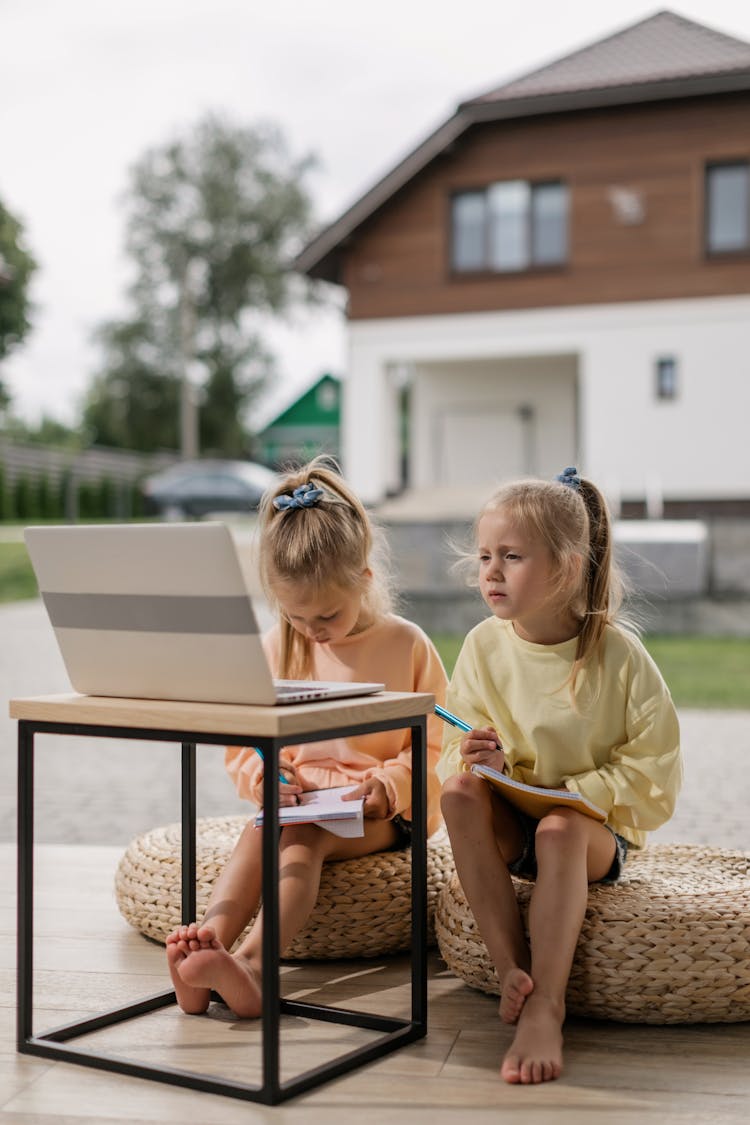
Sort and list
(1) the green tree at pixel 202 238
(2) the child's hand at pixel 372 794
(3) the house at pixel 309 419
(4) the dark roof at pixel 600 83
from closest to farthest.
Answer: (2) the child's hand at pixel 372 794, (4) the dark roof at pixel 600 83, (1) the green tree at pixel 202 238, (3) the house at pixel 309 419

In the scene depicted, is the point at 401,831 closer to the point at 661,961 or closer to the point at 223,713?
the point at 661,961

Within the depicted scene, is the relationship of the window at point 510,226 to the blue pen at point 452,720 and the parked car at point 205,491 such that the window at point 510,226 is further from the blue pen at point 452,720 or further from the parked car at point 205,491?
the blue pen at point 452,720

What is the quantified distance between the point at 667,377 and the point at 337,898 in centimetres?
1521

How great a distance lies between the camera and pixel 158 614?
226 centimetres

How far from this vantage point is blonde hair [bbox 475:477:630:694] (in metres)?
2.65

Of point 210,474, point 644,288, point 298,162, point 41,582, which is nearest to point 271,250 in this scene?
point 298,162

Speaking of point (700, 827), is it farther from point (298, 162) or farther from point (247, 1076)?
point (298, 162)

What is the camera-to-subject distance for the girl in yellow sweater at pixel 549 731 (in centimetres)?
253

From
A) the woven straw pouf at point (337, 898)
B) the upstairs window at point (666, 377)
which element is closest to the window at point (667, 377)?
the upstairs window at point (666, 377)

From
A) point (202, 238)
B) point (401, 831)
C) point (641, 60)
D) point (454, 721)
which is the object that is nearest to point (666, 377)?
point (641, 60)

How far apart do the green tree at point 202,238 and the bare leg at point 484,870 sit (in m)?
32.8

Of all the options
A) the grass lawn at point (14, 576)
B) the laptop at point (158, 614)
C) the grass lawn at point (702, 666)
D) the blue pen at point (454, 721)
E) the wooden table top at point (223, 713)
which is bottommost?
the grass lawn at point (702, 666)

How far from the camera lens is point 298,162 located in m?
35.4

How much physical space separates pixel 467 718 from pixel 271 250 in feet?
109
